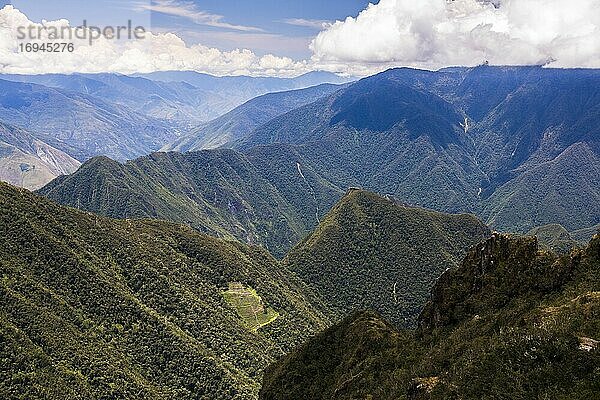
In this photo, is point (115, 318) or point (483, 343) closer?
point (483, 343)

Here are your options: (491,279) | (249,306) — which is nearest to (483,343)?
(491,279)

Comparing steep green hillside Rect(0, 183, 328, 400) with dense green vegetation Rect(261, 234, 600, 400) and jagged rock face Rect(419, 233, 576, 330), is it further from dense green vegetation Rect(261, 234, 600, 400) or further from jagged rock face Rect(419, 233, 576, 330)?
jagged rock face Rect(419, 233, 576, 330)

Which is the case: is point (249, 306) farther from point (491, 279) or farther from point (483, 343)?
point (483, 343)

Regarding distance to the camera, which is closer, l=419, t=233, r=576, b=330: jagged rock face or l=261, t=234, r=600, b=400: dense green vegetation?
l=261, t=234, r=600, b=400: dense green vegetation

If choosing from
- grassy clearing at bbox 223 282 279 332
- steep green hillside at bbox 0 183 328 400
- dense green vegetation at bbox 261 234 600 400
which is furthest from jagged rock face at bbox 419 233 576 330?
grassy clearing at bbox 223 282 279 332

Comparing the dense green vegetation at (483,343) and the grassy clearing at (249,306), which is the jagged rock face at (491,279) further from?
the grassy clearing at (249,306)

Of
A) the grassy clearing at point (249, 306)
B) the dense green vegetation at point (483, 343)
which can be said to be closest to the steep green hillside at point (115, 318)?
the grassy clearing at point (249, 306)

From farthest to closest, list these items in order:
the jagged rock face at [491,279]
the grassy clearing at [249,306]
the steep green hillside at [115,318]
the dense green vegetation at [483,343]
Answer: the grassy clearing at [249,306] → the steep green hillside at [115,318] → the jagged rock face at [491,279] → the dense green vegetation at [483,343]
